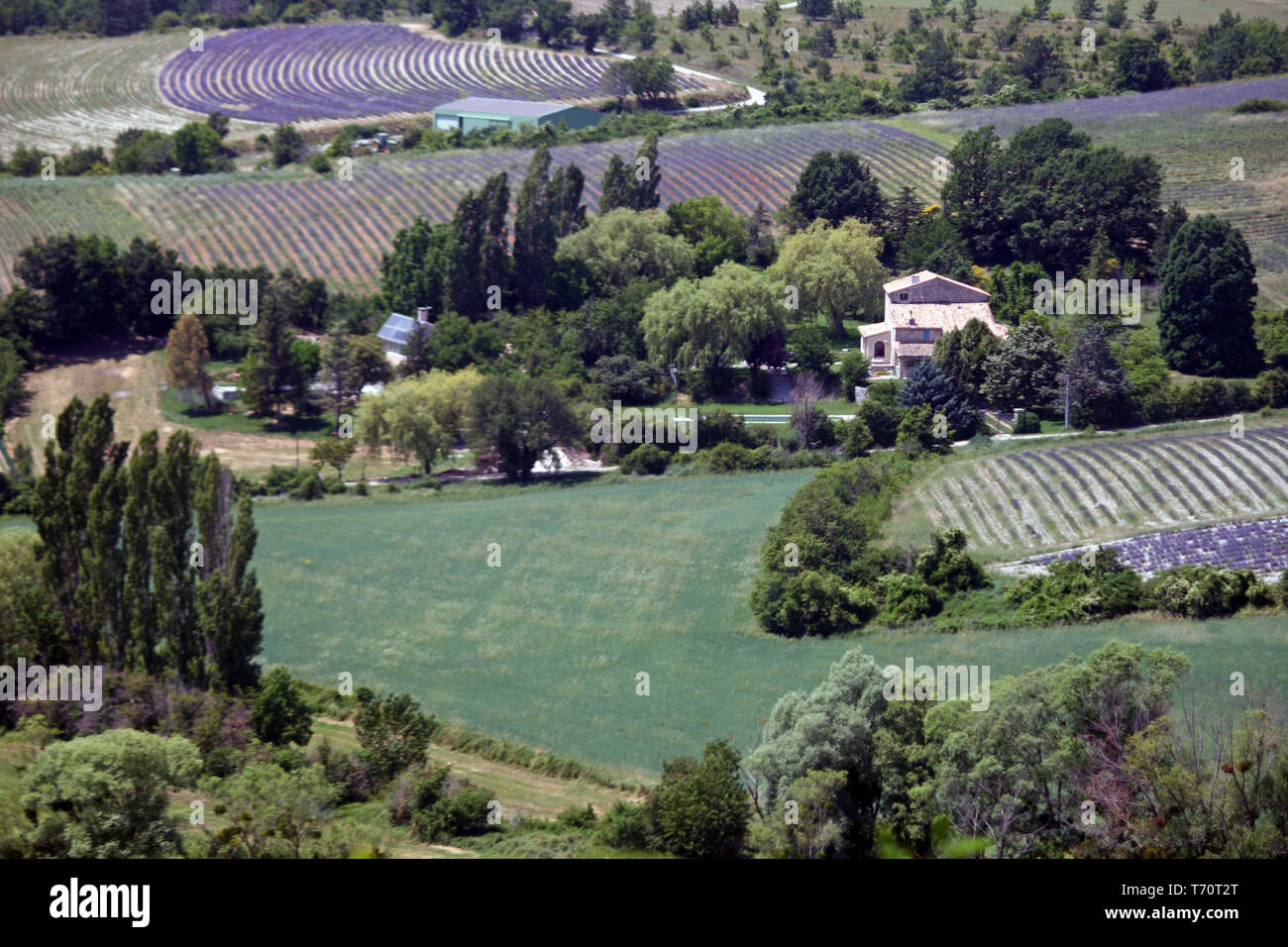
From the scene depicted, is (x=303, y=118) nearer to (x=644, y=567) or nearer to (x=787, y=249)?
(x=787, y=249)

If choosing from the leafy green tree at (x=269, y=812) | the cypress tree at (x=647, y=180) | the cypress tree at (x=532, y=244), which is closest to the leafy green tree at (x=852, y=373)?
the cypress tree at (x=532, y=244)

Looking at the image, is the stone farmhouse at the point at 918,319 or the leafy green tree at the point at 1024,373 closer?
the leafy green tree at the point at 1024,373

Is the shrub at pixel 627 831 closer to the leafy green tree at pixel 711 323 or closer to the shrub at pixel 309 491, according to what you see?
the shrub at pixel 309 491

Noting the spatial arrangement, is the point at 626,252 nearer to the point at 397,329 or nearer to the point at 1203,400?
the point at 397,329

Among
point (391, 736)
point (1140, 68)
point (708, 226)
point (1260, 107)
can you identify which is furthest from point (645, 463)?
point (1140, 68)

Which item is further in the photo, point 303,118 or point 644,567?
point 303,118

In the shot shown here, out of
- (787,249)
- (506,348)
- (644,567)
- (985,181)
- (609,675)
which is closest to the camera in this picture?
(609,675)
